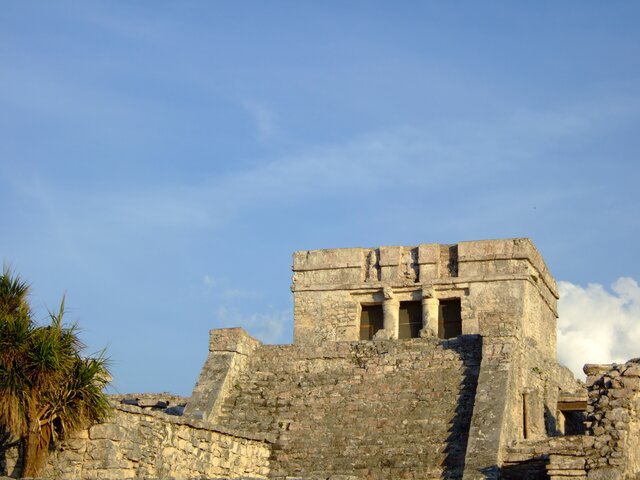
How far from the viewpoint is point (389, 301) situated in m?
24.9

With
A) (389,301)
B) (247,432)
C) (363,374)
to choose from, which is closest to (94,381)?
(247,432)

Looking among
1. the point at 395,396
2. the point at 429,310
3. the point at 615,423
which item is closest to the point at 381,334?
the point at 429,310

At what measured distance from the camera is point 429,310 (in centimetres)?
2447

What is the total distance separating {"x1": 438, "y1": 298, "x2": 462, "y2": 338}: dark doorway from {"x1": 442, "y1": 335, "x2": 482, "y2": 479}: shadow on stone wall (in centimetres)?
416

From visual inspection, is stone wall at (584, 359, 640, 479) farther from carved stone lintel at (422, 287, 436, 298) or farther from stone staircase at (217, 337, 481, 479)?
carved stone lintel at (422, 287, 436, 298)

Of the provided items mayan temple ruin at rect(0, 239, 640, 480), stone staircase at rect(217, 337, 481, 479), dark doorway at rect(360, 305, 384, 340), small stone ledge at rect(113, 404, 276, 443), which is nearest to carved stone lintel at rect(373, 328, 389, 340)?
mayan temple ruin at rect(0, 239, 640, 480)

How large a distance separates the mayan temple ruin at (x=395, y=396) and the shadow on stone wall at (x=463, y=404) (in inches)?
1.4

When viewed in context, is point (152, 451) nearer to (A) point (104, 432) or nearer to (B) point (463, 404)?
(A) point (104, 432)

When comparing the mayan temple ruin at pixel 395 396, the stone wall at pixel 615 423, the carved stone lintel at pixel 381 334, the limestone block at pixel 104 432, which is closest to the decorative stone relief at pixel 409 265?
the mayan temple ruin at pixel 395 396

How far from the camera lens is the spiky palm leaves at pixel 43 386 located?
1462 cm

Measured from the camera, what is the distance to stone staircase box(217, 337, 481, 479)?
57.5 feet

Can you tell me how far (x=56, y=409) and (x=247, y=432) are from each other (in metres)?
4.32

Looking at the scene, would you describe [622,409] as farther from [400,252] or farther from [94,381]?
[400,252]

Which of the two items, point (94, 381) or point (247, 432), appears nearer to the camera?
point (94, 381)
